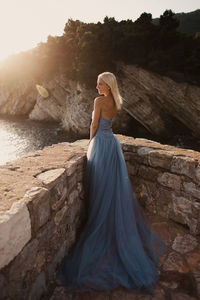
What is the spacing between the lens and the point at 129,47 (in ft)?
55.0

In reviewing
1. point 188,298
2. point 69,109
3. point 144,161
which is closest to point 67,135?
point 69,109

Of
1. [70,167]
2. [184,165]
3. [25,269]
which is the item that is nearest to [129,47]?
[184,165]

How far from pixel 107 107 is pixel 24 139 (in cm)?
A: 2027

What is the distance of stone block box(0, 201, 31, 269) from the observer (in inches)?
48.8

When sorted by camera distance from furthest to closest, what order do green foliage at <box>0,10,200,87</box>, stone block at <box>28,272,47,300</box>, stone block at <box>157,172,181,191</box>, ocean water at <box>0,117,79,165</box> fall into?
ocean water at <box>0,117,79,165</box>, green foliage at <box>0,10,200,87</box>, stone block at <box>157,172,181,191</box>, stone block at <box>28,272,47,300</box>

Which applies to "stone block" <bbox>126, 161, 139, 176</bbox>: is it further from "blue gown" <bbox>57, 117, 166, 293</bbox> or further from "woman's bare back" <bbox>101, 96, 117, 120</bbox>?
"woman's bare back" <bbox>101, 96, 117, 120</bbox>

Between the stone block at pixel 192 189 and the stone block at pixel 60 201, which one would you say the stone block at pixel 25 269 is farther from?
the stone block at pixel 192 189

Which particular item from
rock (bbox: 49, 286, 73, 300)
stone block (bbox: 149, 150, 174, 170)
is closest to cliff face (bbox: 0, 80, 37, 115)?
stone block (bbox: 149, 150, 174, 170)

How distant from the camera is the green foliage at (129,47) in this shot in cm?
1509

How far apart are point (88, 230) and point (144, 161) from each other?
60.6 inches

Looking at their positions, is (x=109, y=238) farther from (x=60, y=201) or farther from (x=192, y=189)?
(x=192, y=189)

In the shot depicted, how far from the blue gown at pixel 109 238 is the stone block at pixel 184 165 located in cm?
85

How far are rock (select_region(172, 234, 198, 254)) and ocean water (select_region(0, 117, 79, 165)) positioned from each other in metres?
A: 15.8

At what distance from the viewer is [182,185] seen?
2996mm
